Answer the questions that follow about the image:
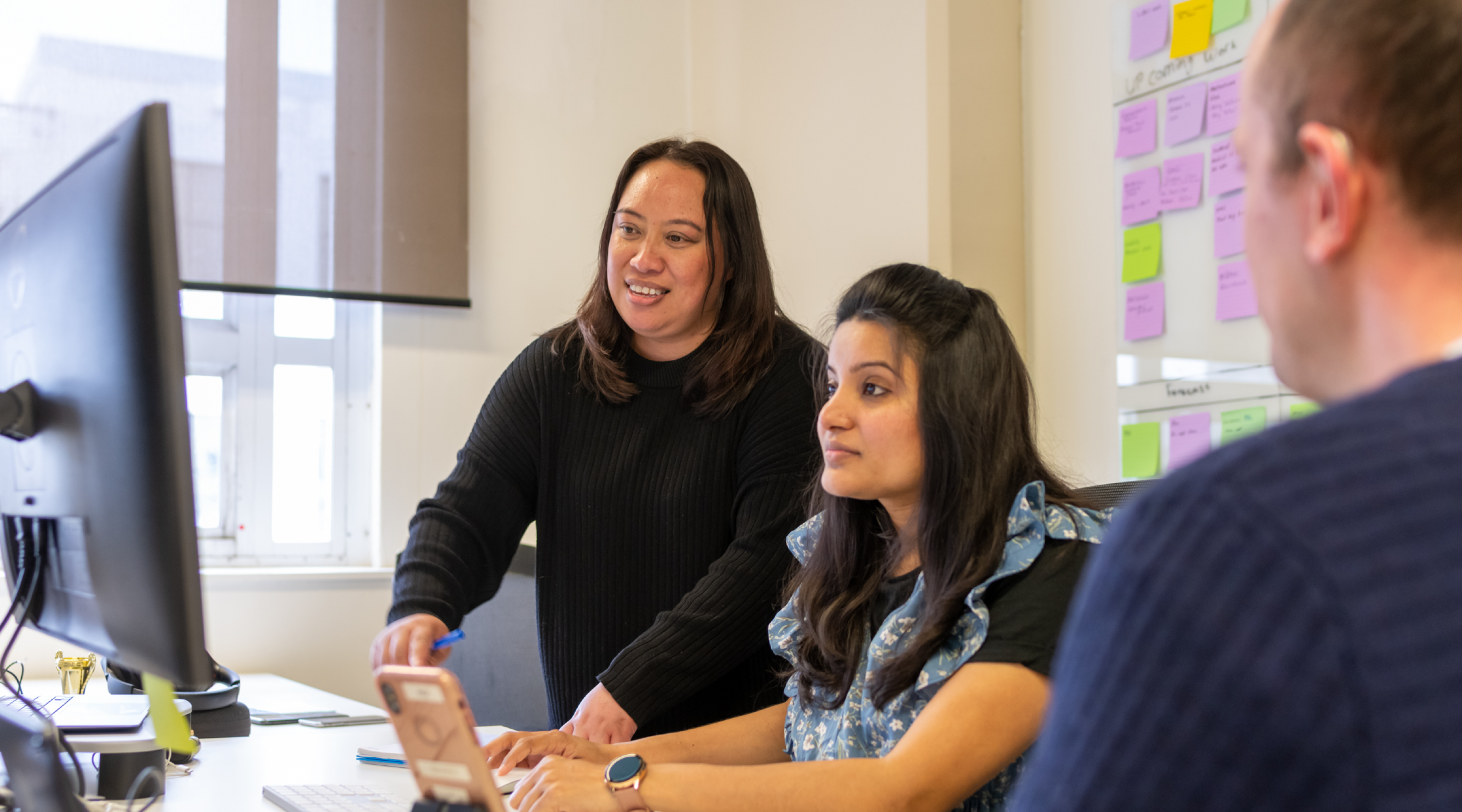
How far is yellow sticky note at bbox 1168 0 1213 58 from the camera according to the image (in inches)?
78.8

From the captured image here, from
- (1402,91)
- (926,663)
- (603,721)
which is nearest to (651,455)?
(603,721)

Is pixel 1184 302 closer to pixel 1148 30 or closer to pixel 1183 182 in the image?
pixel 1183 182

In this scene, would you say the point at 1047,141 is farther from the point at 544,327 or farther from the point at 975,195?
the point at 544,327

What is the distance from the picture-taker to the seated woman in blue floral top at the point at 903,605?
1102 mm

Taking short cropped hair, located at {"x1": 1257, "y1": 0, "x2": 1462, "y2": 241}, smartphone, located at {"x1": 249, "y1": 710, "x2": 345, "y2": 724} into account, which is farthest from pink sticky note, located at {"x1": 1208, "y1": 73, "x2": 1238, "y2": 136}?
smartphone, located at {"x1": 249, "y1": 710, "x2": 345, "y2": 724}

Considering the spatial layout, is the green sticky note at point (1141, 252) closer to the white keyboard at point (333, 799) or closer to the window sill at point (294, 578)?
the white keyboard at point (333, 799)

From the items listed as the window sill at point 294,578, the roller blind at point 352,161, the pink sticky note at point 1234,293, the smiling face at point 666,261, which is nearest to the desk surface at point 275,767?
the smiling face at point 666,261

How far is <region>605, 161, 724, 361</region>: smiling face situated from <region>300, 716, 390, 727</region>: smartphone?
692mm

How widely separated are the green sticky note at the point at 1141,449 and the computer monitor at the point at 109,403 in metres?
1.68

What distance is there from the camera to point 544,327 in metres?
3.03

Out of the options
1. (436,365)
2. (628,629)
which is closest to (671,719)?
(628,629)

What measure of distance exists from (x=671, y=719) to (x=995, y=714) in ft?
2.15

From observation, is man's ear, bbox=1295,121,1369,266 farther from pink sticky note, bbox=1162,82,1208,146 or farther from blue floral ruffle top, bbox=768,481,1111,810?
pink sticky note, bbox=1162,82,1208,146

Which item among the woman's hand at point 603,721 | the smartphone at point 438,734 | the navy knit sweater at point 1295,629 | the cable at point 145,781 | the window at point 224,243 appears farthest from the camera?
the window at point 224,243
